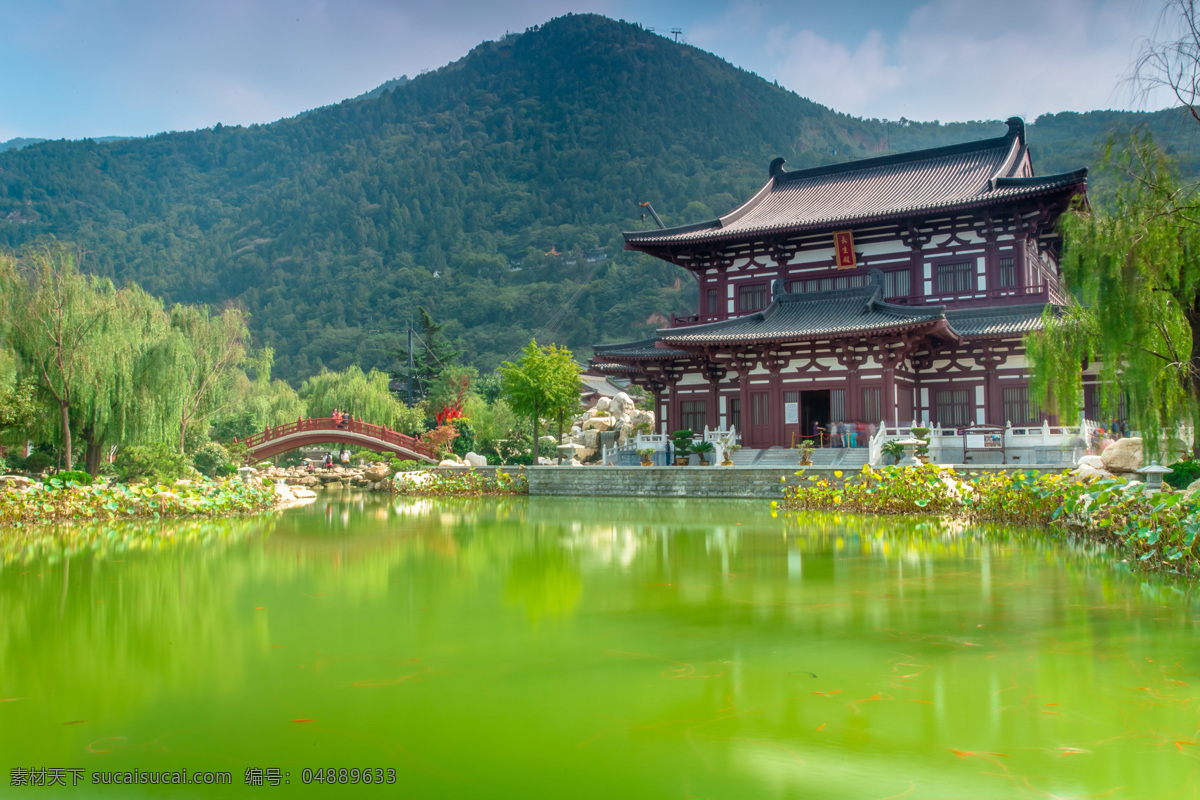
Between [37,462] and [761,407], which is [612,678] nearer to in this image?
[761,407]

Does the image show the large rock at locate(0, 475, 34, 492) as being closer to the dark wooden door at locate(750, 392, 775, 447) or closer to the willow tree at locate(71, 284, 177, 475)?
the willow tree at locate(71, 284, 177, 475)

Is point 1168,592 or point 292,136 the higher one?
point 292,136

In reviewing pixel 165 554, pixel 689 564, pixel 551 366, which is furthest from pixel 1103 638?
pixel 551 366

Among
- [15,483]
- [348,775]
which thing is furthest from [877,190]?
[348,775]

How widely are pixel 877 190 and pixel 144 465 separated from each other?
22.0 meters


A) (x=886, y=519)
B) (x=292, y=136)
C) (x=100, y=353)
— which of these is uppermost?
(x=292, y=136)

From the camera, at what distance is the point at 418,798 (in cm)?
306

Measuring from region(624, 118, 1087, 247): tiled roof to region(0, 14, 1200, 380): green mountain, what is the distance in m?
40.0

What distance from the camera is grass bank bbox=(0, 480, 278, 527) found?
1404 centimetres

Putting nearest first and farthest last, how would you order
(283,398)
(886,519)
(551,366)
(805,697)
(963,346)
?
1. (805,697)
2. (886,519)
3. (963,346)
4. (551,366)
5. (283,398)

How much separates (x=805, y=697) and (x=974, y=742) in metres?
0.83

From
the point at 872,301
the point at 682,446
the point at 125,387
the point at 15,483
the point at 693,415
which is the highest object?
the point at 872,301

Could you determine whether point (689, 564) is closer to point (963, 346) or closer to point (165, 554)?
point (165, 554)

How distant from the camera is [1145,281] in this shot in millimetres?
9047
